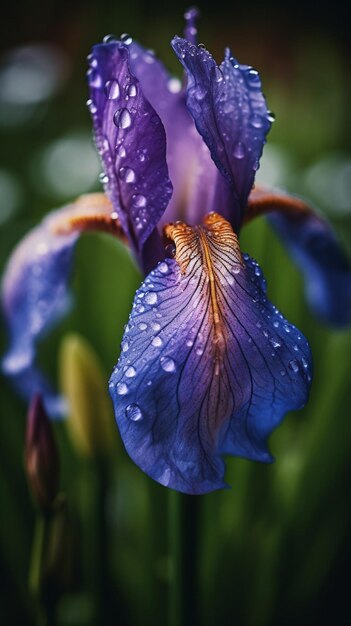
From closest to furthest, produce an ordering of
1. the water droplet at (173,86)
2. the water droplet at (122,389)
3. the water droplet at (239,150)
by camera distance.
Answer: the water droplet at (122,389)
the water droplet at (239,150)
the water droplet at (173,86)

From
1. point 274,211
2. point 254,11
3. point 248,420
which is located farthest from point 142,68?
point 254,11

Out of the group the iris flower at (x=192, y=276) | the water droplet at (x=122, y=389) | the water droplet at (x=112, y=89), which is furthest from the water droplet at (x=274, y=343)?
the water droplet at (x=112, y=89)

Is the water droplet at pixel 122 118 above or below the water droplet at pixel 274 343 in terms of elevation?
above

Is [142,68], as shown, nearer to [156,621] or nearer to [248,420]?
[248,420]

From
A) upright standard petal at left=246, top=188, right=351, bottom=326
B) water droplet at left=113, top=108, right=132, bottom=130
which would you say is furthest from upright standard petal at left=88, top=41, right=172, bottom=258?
upright standard petal at left=246, top=188, right=351, bottom=326

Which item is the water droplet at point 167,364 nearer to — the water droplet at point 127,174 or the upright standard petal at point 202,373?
the upright standard petal at point 202,373

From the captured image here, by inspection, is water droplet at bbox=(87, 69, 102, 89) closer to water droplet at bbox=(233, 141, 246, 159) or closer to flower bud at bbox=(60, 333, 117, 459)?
water droplet at bbox=(233, 141, 246, 159)
